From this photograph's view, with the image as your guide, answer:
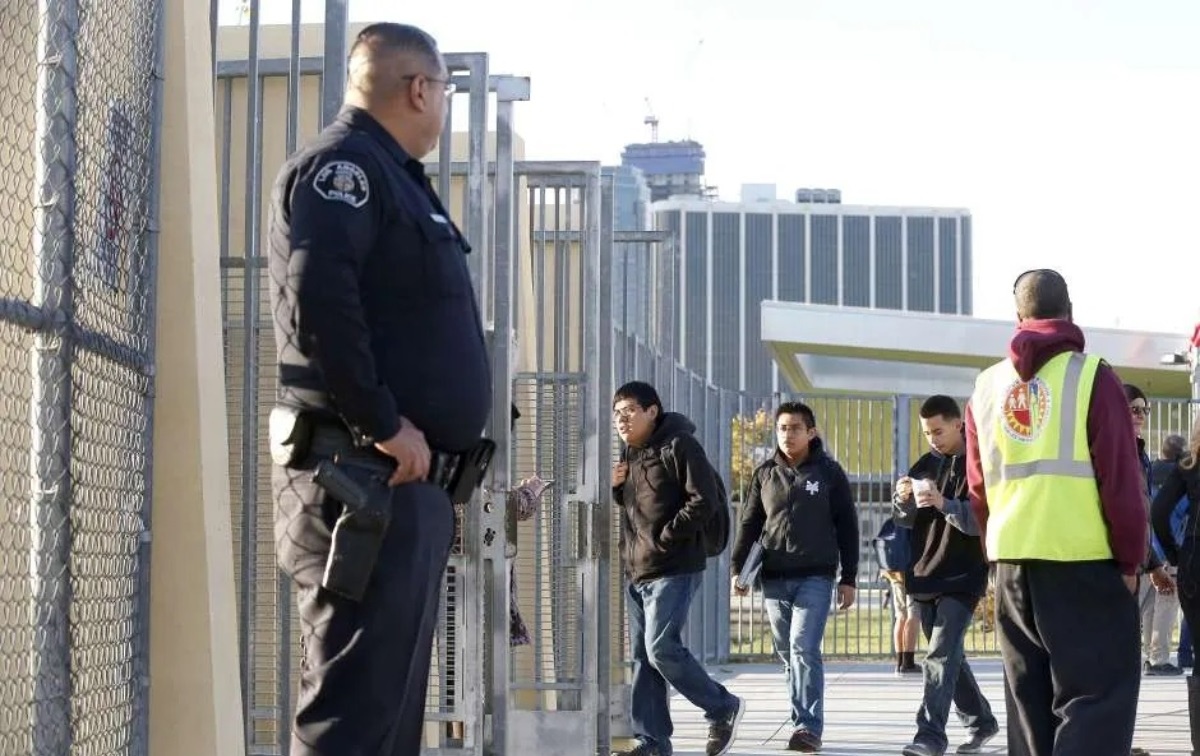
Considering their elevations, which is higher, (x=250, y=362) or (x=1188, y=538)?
(x=250, y=362)

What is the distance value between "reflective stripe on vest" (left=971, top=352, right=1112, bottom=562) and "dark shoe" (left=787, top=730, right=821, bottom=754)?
3653 millimetres

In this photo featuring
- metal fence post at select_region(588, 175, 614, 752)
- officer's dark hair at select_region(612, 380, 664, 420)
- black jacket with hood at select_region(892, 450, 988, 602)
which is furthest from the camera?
officer's dark hair at select_region(612, 380, 664, 420)

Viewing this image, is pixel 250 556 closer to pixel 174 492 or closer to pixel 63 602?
pixel 174 492

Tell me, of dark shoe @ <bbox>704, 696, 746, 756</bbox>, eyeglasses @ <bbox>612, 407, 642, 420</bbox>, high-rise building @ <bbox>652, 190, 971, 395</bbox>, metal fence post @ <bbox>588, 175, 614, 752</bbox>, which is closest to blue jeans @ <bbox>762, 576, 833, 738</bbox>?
dark shoe @ <bbox>704, 696, 746, 756</bbox>

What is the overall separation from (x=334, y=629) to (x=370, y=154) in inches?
42.4

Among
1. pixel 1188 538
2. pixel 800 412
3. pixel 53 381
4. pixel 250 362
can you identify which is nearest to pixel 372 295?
pixel 53 381

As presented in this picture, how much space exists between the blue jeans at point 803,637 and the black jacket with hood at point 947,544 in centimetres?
78

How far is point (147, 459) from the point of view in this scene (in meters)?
5.68

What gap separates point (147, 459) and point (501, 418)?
271cm

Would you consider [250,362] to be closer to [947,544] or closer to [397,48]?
[397,48]

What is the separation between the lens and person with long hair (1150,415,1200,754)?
8.48 meters

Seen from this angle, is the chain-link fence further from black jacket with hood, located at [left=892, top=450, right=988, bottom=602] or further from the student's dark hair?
black jacket with hood, located at [left=892, top=450, right=988, bottom=602]

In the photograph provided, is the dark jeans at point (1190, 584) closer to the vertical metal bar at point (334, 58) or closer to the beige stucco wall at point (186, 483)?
the vertical metal bar at point (334, 58)

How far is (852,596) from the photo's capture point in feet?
37.1
